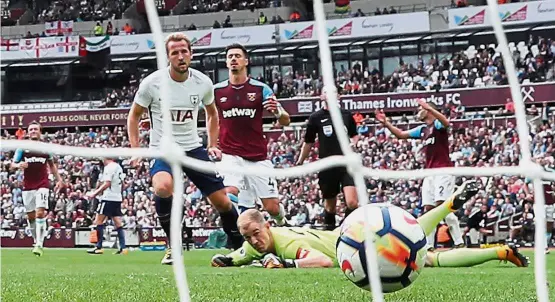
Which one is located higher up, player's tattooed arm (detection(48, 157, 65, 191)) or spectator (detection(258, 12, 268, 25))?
spectator (detection(258, 12, 268, 25))

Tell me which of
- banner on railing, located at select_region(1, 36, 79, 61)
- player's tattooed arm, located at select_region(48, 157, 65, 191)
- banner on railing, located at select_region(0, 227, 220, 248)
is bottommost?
banner on railing, located at select_region(0, 227, 220, 248)

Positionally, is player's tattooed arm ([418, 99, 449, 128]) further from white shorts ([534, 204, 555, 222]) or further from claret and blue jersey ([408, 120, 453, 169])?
white shorts ([534, 204, 555, 222])

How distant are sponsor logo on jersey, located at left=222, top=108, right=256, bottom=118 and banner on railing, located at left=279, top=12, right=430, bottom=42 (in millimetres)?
22251

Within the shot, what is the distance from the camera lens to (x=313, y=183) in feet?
62.7

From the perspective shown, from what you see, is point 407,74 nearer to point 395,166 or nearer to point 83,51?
point 395,166

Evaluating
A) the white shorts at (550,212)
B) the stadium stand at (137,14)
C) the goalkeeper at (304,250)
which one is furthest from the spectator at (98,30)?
the goalkeeper at (304,250)

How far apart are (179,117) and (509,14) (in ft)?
76.9

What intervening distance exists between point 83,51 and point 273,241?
2847 centimetres

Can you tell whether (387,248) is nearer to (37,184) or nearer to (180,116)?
(180,116)

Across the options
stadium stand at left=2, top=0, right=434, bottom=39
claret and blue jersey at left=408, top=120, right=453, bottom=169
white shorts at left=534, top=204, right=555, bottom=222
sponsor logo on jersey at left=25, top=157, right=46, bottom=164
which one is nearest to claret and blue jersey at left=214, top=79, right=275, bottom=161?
claret and blue jersey at left=408, top=120, right=453, bottom=169

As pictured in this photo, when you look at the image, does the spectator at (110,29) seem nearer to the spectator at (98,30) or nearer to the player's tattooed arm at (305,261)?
the spectator at (98,30)

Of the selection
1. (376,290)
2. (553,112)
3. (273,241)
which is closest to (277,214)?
(273,241)

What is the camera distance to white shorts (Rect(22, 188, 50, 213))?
1175 cm

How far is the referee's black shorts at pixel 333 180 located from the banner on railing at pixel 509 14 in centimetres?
1873
